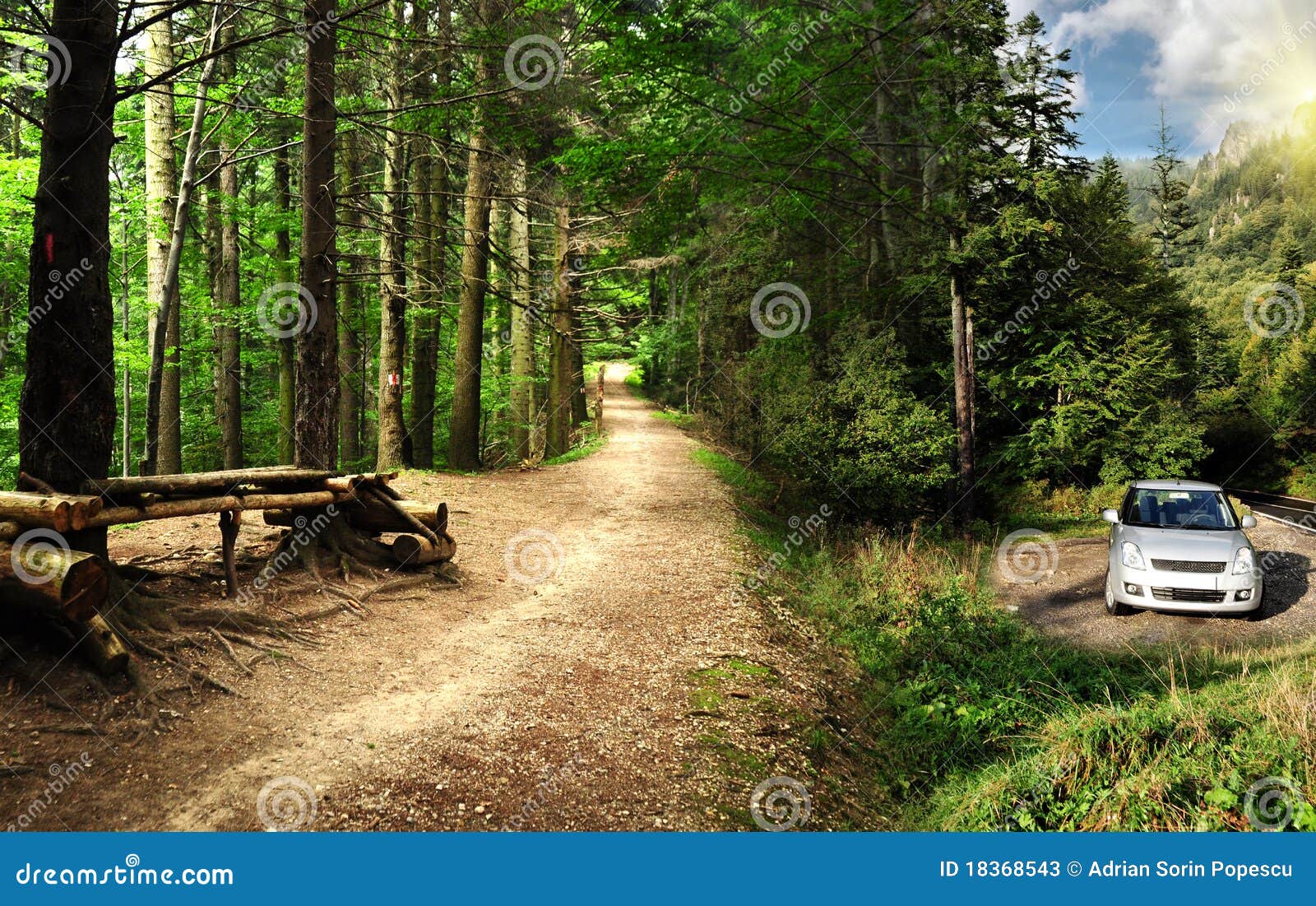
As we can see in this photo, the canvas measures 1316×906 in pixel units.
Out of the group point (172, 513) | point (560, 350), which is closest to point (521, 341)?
point (560, 350)

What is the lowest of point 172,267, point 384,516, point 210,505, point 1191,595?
point 1191,595

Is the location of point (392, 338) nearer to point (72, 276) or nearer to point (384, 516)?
point (384, 516)

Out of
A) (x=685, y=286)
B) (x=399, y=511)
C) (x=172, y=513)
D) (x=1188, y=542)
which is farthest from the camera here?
(x=685, y=286)

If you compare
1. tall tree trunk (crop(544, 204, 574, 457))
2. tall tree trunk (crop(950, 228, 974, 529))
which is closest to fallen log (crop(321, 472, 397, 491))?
tall tree trunk (crop(544, 204, 574, 457))

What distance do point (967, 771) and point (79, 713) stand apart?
6698 mm

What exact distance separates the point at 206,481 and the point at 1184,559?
425 inches

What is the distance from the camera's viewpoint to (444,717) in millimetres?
5121

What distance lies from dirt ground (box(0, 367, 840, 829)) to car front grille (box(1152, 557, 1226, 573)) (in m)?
5.05

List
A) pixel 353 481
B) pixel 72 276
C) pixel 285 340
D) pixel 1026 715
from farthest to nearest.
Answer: pixel 285 340
pixel 353 481
pixel 1026 715
pixel 72 276

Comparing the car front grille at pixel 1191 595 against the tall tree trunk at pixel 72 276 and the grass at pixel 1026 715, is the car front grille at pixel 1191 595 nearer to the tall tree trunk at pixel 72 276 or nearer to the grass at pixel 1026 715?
the grass at pixel 1026 715

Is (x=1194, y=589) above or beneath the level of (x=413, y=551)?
beneath

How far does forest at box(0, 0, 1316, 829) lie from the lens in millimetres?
5637

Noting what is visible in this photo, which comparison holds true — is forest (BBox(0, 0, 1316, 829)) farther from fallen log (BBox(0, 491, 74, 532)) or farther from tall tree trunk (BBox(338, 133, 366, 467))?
fallen log (BBox(0, 491, 74, 532))

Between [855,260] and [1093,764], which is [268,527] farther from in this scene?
[855,260]
